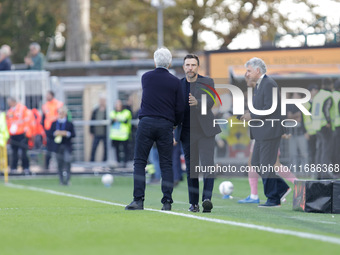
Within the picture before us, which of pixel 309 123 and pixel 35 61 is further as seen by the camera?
pixel 35 61

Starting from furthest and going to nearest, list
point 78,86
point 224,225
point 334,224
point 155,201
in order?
1. point 78,86
2. point 155,201
3. point 334,224
4. point 224,225

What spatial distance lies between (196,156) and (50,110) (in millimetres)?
11101

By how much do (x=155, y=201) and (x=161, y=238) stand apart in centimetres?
598

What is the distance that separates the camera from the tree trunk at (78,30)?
3108 centimetres

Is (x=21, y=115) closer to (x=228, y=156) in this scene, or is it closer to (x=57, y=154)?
(x=57, y=154)

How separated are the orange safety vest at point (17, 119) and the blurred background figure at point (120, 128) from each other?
215cm

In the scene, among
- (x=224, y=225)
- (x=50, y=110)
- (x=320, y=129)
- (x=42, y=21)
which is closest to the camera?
(x=224, y=225)

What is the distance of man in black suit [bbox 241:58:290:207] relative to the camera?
12.0 m

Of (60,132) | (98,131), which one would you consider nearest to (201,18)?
(98,131)

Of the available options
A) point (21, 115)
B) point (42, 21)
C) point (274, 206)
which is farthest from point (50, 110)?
point (42, 21)

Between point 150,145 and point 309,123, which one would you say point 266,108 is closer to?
point 150,145

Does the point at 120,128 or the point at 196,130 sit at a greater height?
the point at 196,130

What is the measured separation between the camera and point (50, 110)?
21.4m

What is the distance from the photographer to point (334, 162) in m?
18.6
